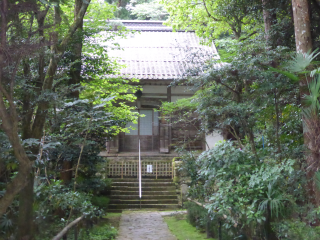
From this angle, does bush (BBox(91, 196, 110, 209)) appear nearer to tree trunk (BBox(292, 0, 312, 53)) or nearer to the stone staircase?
the stone staircase

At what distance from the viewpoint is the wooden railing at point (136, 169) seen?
13759mm

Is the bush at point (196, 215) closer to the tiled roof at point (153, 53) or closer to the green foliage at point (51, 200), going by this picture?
the green foliage at point (51, 200)

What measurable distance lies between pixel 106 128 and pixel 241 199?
177 inches

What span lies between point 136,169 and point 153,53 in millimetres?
5890

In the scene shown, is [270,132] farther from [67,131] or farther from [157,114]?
[157,114]

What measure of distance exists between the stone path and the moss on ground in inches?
6.3

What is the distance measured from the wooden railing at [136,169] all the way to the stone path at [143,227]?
2.89 meters

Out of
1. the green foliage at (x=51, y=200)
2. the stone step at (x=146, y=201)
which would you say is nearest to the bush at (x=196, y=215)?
the green foliage at (x=51, y=200)

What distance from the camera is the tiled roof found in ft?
45.1

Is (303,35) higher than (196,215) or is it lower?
higher

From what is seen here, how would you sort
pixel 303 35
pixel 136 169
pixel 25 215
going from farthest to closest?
pixel 136 169 < pixel 303 35 < pixel 25 215

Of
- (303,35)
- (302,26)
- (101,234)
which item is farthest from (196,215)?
(302,26)

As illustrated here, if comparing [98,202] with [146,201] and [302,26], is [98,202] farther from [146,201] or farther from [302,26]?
[302,26]

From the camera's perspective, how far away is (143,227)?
8.70m
